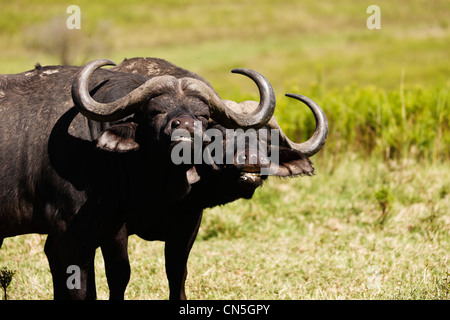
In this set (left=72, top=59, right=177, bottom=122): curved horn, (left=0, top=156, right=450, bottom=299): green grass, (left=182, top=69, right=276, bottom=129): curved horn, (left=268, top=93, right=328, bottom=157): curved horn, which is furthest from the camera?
(left=0, top=156, right=450, bottom=299): green grass

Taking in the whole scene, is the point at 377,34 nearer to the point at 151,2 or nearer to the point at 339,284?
the point at 151,2

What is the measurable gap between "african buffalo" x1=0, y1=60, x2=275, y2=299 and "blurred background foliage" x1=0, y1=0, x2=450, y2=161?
16.3 feet

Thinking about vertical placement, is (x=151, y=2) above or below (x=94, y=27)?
above

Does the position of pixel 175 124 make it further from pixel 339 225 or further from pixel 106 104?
pixel 339 225

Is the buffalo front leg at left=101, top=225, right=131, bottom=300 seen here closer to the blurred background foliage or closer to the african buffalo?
the african buffalo

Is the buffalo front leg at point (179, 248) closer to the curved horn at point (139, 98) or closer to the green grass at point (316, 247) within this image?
the green grass at point (316, 247)

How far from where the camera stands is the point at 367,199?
7.70m

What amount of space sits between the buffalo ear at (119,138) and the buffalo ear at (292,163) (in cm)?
103

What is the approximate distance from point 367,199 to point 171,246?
345 centimetres

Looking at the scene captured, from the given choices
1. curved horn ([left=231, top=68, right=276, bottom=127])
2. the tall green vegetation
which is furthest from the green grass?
curved horn ([left=231, top=68, right=276, bottom=127])

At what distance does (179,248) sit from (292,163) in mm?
1164

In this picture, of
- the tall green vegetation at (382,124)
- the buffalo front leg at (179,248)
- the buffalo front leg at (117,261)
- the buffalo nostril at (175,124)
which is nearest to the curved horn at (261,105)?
the buffalo nostril at (175,124)

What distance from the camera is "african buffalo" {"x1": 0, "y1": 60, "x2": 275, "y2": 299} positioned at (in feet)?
13.4

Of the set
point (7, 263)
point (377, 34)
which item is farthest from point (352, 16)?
point (7, 263)
